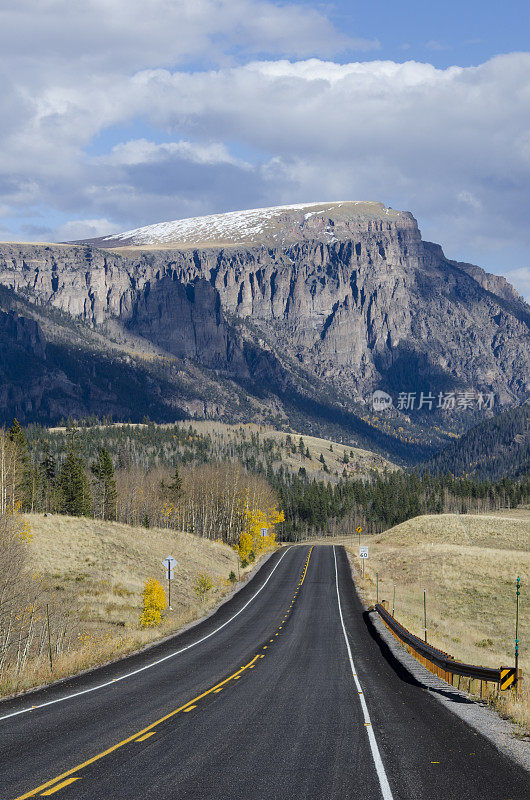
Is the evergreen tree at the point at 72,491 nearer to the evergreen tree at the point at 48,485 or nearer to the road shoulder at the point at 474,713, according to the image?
the evergreen tree at the point at 48,485

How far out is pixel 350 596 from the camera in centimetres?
5431

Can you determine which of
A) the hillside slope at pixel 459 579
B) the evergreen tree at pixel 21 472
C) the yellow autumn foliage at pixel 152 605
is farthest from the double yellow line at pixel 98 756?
the evergreen tree at pixel 21 472

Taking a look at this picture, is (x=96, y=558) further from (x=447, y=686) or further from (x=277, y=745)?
(x=277, y=745)

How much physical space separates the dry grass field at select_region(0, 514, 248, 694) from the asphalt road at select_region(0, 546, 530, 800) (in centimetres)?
642

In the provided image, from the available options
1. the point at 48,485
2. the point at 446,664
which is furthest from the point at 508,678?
the point at 48,485

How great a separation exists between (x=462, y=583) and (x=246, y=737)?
6282 centimetres

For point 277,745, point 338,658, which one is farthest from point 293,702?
point 338,658

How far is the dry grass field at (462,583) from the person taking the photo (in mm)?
41062

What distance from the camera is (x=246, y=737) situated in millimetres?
13297

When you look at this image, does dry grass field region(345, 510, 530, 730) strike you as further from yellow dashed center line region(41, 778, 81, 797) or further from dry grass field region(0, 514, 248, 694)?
dry grass field region(0, 514, 248, 694)

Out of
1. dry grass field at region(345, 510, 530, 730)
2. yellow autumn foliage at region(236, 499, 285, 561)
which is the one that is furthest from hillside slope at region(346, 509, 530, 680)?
yellow autumn foliage at region(236, 499, 285, 561)

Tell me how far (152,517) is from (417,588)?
66.9 metres

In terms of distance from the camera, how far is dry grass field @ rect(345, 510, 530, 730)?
41062mm

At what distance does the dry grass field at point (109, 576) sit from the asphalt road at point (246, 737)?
21.1 feet
